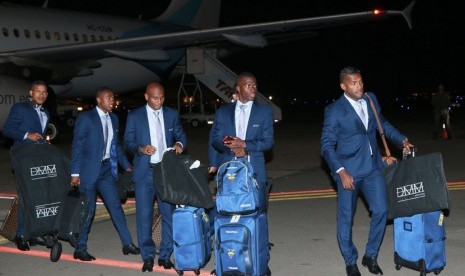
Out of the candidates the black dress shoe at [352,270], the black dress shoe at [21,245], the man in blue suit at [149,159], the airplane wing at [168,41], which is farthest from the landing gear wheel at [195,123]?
the black dress shoe at [352,270]

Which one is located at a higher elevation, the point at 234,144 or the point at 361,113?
the point at 361,113

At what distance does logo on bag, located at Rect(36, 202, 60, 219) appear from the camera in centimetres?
664

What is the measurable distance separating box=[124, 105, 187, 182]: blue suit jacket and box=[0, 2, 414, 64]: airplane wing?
9626 millimetres

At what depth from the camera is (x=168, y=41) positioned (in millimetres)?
17500

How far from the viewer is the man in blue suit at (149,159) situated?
612 cm

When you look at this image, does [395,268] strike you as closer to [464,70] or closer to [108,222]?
[108,222]

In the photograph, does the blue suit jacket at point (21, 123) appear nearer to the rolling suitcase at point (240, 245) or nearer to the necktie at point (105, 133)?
the necktie at point (105, 133)

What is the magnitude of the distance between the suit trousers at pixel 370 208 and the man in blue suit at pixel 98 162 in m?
2.18

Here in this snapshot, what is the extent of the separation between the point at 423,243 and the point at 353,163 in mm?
856

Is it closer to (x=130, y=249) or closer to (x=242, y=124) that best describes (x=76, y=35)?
(x=130, y=249)

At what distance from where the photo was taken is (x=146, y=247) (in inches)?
240

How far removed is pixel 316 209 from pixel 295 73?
72428 millimetres

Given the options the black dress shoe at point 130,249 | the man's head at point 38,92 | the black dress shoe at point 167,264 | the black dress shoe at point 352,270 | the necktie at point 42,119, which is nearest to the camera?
the black dress shoe at point 352,270

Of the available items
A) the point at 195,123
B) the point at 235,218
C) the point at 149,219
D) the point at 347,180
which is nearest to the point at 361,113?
the point at 347,180
